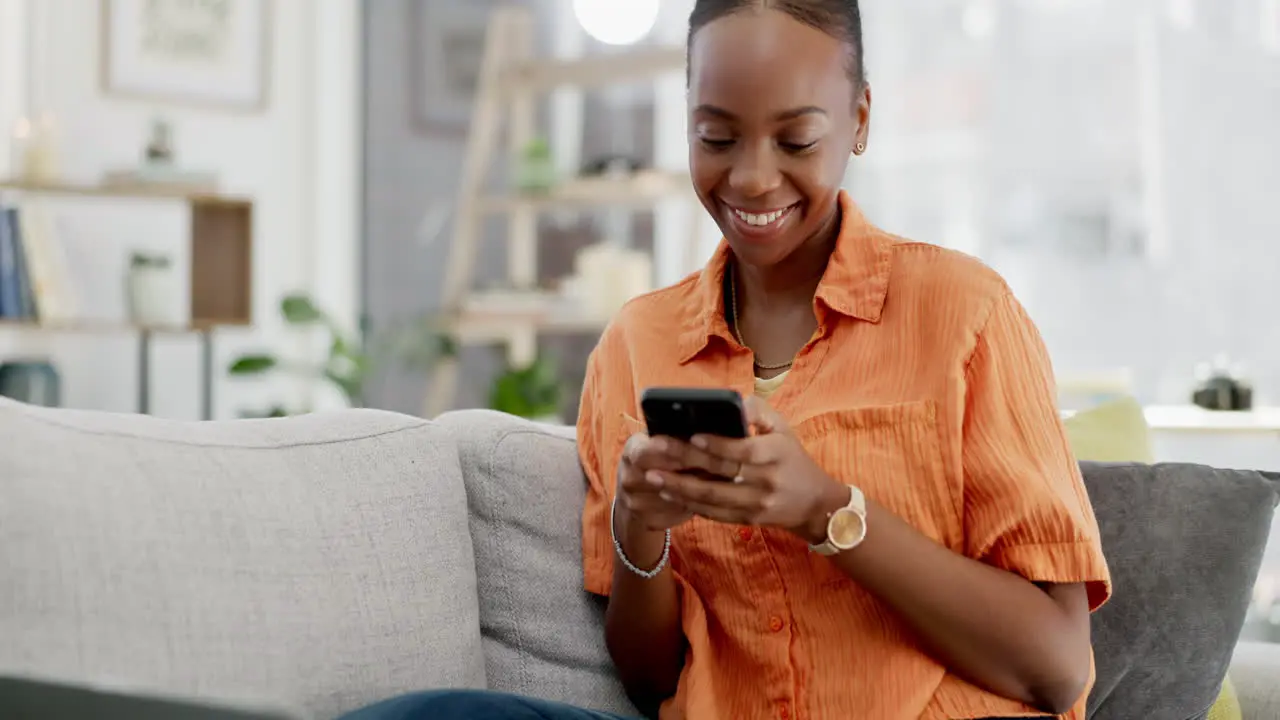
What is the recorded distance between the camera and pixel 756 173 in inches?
50.0

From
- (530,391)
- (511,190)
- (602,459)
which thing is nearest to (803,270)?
(602,459)

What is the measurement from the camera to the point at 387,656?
1.33 m

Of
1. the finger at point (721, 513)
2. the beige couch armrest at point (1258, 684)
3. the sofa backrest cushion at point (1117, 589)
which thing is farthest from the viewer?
the beige couch armrest at point (1258, 684)

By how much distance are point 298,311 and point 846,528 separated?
3.26 meters

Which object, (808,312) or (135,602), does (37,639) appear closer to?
(135,602)

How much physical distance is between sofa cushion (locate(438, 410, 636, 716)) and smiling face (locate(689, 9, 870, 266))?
0.39 m

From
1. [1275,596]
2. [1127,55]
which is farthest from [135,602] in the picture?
[1127,55]

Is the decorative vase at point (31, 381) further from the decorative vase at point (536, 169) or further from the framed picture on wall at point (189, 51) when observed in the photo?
the decorative vase at point (536, 169)

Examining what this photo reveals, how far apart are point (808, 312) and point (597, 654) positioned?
45 centimetres

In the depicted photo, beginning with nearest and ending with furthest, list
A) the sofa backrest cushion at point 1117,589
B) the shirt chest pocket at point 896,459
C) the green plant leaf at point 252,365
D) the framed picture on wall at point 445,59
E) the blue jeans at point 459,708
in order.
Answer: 1. the blue jeans at point 459,708
2. the shirt chest pocket at point 896,459
3. the sofa backrest cushion at point 1117,589
4. the green plant leaf at point 252,365
5. the framed picture on wall at point 445,59

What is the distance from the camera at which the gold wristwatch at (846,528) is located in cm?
117

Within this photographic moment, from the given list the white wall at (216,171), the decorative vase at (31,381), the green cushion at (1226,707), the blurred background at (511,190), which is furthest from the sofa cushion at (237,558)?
the white wall at (216,171)

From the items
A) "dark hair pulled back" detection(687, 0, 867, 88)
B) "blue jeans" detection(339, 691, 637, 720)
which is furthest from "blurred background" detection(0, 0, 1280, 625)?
"blue jeans" detection(339, 691, 637, 720)

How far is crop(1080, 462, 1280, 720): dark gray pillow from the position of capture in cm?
150
